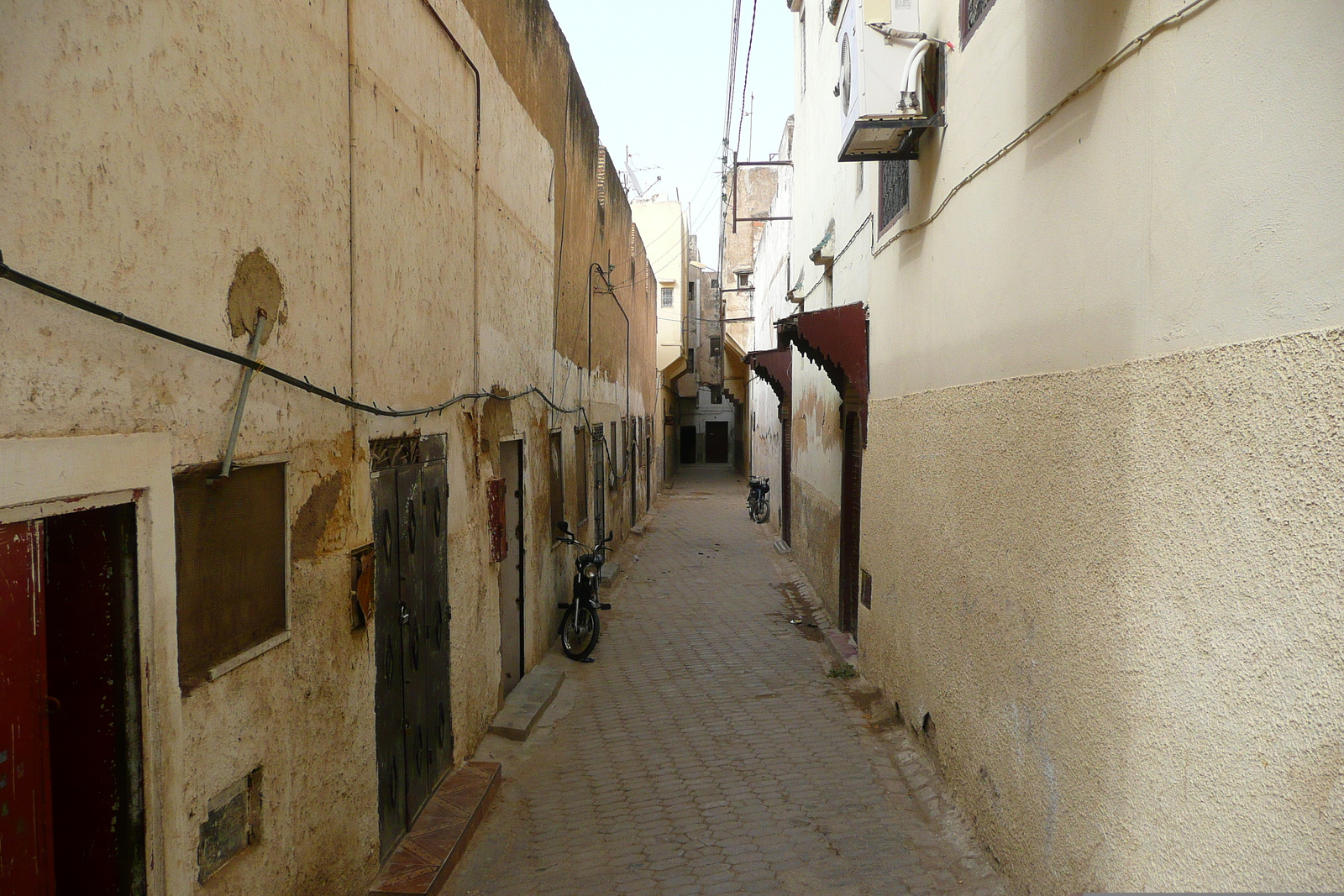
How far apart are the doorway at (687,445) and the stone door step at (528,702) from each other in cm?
3332

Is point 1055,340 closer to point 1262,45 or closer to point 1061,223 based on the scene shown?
point 1061,223

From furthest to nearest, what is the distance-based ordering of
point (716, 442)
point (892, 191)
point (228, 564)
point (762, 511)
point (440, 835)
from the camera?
point (716, 442) → point (762, 511) → point (892, 191) → point (440, 835) → point (228, 564)

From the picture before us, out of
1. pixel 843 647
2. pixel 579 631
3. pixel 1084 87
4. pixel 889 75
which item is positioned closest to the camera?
pixel 1084 87

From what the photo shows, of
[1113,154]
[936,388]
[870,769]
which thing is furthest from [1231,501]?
[870,769]

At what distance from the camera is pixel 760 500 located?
18.9m

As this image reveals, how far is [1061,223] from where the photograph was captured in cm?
326

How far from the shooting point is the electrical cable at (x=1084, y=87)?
94.0 inches

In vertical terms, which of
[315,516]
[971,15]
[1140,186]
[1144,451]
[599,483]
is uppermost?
[971,15]

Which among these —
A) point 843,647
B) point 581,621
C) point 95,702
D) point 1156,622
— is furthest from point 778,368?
point 95,702

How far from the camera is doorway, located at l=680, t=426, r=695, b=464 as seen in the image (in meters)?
40.8

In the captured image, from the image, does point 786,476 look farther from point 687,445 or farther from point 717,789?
point 687,445

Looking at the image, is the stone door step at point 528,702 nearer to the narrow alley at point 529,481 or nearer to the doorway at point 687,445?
the narrow alley at point 529,481

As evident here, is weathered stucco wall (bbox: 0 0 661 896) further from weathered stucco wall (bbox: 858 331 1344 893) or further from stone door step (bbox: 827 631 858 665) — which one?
stone door step (bbox: 827 631 858 665)

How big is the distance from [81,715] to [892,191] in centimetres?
584
